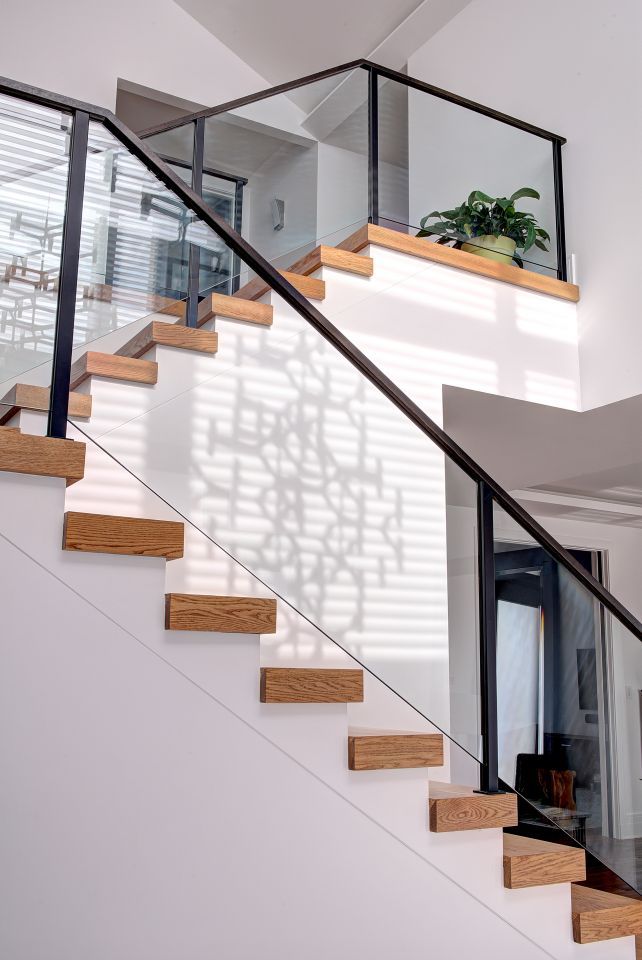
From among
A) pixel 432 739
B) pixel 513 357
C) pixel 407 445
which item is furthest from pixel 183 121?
pixel 432 739

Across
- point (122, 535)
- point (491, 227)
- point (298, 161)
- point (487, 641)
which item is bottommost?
point (487, 641)

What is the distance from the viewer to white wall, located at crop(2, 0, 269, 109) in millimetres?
4742

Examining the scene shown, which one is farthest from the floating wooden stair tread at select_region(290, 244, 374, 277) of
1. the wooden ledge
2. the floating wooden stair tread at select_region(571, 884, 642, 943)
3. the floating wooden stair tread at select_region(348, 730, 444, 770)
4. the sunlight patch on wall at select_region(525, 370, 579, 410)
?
the floating wooden stair tread at select_region(571, 884, 642, 943)

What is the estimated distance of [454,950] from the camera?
7.52ft

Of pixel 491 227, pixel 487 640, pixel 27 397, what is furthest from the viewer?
pixel 491 227

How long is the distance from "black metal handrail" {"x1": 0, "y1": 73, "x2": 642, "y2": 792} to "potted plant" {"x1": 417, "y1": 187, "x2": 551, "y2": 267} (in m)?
1.73

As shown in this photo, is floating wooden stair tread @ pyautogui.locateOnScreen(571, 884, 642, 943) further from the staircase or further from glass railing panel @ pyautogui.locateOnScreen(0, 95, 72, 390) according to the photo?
glass railing panel @ pyautogui.locateOnScreen(0, 95, 72, 390)

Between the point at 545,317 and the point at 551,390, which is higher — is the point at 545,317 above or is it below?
above

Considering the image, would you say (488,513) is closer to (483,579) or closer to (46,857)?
(483,579)

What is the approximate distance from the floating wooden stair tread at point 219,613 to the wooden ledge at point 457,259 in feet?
6.58

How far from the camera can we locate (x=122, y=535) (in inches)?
80.2

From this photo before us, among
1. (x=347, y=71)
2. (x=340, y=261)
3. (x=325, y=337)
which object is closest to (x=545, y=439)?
(x=340, y=261)

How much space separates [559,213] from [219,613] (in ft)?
9.38

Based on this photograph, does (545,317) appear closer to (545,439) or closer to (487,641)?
(545,439)
